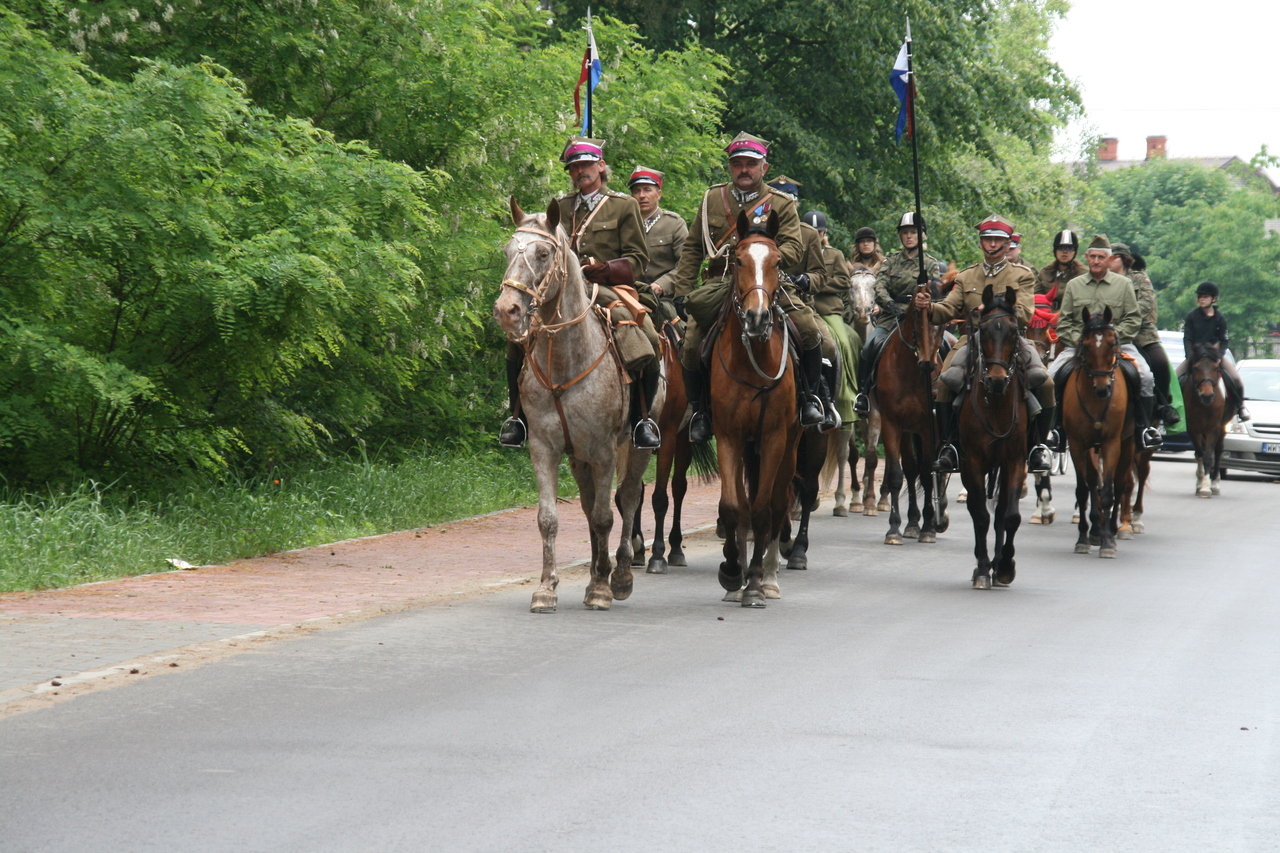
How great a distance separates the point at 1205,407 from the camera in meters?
23.0

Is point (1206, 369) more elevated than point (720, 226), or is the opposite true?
point (720, 226)

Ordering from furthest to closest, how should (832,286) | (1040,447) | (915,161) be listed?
(915,161) → (832,286) → (1040,447)

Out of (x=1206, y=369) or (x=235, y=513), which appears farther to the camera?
(x=1206, y=369)

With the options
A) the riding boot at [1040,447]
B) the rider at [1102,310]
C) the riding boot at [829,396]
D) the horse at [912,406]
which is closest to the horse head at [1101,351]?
the rider at [1102,310]

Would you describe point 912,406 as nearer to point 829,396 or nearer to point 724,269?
point 829,396

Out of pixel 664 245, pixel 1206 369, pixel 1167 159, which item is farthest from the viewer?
pixel 1167 159

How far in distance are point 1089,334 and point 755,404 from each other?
592 centimetres

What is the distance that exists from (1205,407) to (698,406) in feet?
46.2

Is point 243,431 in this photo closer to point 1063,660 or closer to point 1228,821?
point 1063,660

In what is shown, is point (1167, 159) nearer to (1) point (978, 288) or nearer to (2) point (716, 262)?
(1) point (978, 288)

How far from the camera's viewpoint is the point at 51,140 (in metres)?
11.7

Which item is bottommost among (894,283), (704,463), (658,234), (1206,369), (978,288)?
(704,463)

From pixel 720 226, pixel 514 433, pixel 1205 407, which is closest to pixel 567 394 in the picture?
pixel 514 433

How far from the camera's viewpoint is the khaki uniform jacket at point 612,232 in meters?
11.4
